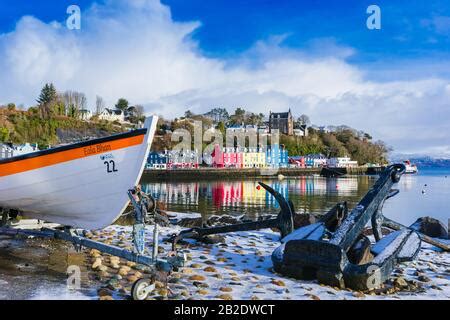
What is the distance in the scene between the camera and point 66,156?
377 inches

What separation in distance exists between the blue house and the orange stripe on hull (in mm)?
122372

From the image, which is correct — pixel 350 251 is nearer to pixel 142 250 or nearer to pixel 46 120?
pixel 142 250

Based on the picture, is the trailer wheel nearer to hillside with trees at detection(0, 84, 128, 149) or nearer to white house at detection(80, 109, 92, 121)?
hillside with trees at detection(0, 84, 128, 149)

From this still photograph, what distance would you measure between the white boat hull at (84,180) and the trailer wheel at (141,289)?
308 cm

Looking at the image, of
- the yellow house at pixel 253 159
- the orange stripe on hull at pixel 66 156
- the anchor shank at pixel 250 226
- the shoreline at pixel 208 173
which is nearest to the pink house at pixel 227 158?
the yellow house at pixel 253 159

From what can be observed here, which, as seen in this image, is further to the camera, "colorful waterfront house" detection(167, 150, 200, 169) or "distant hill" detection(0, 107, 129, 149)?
"distant hill" detection(0, 107, 129, 149)

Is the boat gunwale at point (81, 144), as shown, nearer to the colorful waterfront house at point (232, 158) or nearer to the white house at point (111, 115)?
the colorful waterfront house at point (232, 158)

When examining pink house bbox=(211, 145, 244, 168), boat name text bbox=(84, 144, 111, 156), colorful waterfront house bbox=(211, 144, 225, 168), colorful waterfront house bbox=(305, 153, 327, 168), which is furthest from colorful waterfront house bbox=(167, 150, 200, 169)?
boat name text bbox=(84, 144, 111, 156)

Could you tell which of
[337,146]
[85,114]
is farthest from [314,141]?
[85,114]

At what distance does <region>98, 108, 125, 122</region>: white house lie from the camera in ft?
513

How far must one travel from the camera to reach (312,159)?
513 ft

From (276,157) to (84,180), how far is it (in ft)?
428

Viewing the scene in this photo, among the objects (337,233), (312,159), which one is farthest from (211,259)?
(312,159)
